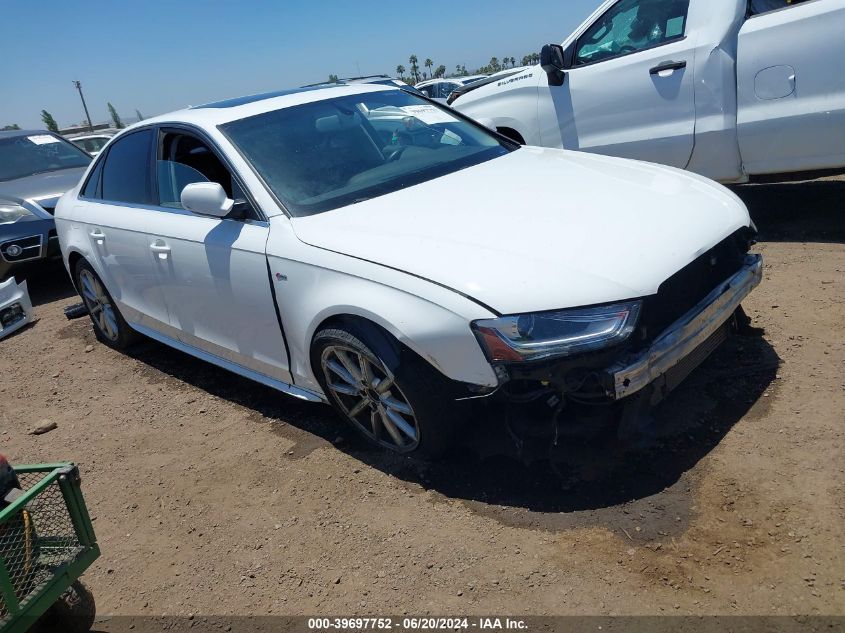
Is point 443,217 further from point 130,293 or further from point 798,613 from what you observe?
point 130,293

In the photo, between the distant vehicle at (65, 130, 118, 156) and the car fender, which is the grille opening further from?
the distant vehicle at (65, 130, 118, 156)

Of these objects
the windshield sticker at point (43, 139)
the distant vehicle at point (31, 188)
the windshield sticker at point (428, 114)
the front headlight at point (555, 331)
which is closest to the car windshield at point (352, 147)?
the windshield sticker at point (428, 114)

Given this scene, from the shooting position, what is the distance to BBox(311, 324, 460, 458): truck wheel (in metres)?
2.87

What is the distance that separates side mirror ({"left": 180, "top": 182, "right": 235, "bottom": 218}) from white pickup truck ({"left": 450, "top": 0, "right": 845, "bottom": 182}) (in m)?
2.19

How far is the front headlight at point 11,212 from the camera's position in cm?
716

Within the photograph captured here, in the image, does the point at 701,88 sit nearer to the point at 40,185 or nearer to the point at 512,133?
the point at 512,133

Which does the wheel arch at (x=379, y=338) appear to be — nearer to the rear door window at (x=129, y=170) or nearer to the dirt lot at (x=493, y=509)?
the dirt lot at (x=493, y=509)

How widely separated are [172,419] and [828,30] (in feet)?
16.0

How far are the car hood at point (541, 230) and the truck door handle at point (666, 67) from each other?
6.55 feet

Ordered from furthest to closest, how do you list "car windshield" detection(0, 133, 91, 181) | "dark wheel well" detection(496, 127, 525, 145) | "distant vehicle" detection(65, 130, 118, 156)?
"distant vehicle" detection(65, 130, 118, 156), "car windshield" detection(0, 133, 91, 181), "dark wheel well" detection(496, 127, 525, 145)

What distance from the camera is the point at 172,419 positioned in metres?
4.17

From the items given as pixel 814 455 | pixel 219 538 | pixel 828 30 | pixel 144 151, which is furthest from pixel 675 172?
pixel 144 151

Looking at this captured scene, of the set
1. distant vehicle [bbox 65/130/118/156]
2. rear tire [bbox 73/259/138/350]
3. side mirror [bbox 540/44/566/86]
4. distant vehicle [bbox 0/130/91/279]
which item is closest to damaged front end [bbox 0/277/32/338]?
distant vehicle [bbox 0/130/91/279]

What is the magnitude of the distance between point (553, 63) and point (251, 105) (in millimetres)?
2945
